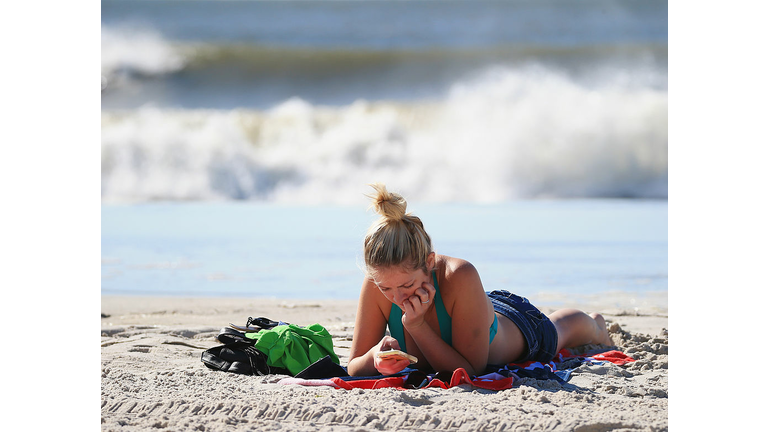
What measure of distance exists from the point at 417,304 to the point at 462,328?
21cm

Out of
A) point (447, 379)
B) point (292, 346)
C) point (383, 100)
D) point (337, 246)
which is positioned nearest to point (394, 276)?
point (447, 379)

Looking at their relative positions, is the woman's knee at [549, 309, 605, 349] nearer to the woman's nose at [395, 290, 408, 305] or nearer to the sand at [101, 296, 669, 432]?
the sand at [101, 296, 669, 432]

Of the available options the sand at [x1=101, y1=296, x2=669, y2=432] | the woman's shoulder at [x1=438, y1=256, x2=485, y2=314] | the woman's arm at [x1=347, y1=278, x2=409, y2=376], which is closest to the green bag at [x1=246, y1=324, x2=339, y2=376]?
the sand at [x1=101, y1=296, x2=669, y2=432]

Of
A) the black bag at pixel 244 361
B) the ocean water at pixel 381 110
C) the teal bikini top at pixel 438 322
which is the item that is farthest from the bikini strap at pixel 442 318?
the ocean water at pixel 381 110

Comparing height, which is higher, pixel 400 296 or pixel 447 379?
pixel 400 296

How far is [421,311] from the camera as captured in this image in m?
1.87

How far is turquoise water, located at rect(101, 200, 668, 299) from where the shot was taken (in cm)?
554

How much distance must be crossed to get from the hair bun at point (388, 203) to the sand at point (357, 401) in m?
0.51

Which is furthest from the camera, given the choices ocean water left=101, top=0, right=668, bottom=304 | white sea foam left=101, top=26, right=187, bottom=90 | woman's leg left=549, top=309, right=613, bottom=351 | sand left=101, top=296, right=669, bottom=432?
white sea foam left=101, top=26, right=187, bottom=90

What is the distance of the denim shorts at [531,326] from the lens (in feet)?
7.55

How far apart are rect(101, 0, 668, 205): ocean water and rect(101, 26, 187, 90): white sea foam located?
3 centimetres

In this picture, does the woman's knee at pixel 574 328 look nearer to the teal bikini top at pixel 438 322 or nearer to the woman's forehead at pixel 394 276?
the teal bikini top at pixel 438 322

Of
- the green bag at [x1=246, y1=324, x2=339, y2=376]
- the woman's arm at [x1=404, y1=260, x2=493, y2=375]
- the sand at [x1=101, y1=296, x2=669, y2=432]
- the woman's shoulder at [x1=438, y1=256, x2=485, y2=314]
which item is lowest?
the sand at [x1=101, y1=296, x2=669, y2=432]

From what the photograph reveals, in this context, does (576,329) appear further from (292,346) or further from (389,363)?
(292,346)
